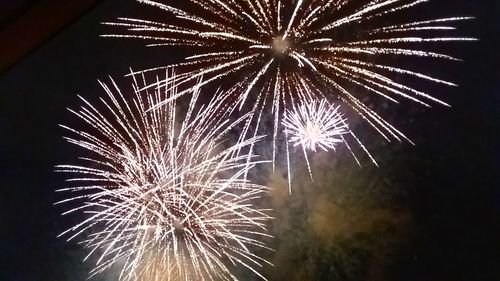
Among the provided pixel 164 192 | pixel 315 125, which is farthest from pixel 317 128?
pixel 164 192

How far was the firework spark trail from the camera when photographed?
128 cm

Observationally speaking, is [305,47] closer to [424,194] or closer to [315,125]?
[315,125]

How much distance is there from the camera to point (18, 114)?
165 cm

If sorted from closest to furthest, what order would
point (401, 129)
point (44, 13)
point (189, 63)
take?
point (401, 129), point (189, 63), point (44, 13)

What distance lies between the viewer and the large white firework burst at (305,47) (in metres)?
1.16

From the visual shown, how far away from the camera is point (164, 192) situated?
1.32m

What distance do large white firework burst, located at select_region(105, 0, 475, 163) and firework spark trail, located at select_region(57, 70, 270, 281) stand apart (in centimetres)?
8

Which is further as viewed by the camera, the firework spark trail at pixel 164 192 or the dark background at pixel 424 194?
the firework spark trail at pixel 164 192

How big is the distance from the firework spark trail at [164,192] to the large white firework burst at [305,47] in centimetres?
8

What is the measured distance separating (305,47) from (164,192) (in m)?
0.40

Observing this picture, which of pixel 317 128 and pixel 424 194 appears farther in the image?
pixel 317 128

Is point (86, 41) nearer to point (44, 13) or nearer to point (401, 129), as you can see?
point (44, 13)

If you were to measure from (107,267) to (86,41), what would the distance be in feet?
1.73

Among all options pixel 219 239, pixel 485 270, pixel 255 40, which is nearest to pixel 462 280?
pixel 485 270
